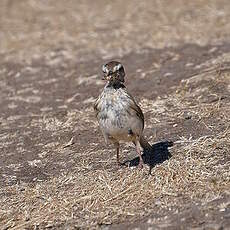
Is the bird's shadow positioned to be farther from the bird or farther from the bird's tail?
the bird

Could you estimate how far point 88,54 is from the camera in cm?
1527

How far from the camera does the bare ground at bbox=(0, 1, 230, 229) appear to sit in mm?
7430

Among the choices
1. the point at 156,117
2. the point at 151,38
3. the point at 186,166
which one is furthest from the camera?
the point at 151,38

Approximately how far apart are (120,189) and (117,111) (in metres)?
0.90

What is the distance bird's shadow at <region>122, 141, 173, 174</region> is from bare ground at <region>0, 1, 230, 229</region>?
0.03 m

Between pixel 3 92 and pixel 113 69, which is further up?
pixel 113 69

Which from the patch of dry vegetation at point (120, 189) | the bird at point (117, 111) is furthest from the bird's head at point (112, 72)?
the patch of dry vegetation at point (120, 189)

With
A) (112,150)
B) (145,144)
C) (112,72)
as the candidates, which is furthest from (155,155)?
(112,72)

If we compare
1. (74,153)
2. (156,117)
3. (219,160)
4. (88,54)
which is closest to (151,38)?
(88,54)

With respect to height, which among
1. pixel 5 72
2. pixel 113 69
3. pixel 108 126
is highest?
pixel 113 69

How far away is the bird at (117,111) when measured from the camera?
784 centimetres

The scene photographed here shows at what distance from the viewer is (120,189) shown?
25.7 ft

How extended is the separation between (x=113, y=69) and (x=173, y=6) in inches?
426

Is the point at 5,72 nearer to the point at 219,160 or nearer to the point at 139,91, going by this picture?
the point at 139,91
